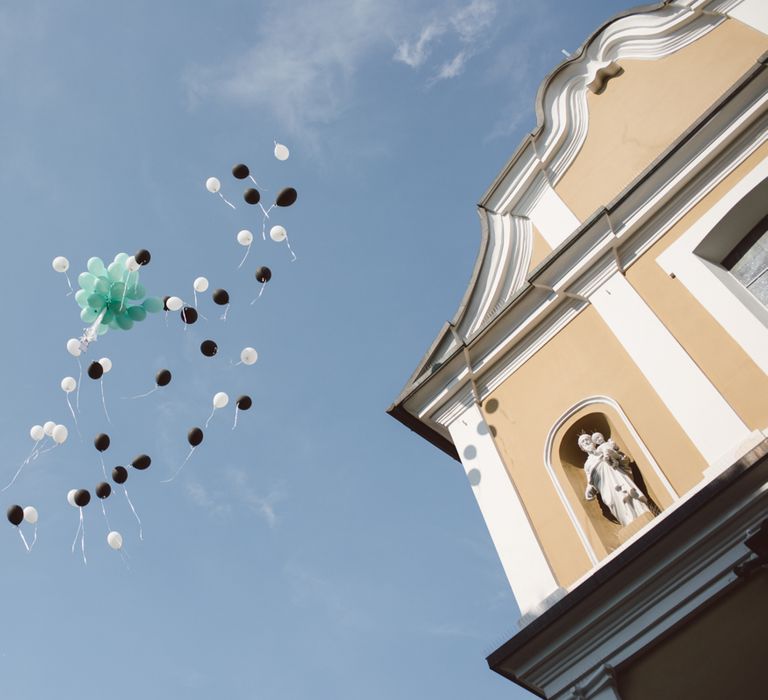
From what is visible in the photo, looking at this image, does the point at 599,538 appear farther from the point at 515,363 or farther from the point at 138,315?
the point at 138,315

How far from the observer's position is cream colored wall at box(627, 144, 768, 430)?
703 cm

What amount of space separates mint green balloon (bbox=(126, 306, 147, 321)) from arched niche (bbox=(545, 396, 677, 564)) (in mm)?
4826

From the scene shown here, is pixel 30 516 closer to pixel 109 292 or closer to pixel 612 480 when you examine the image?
pixel 109 292

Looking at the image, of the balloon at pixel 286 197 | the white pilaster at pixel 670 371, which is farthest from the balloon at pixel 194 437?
the white pilaster at pixel 670 371

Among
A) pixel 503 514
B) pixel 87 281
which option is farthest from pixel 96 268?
pixel 503 514

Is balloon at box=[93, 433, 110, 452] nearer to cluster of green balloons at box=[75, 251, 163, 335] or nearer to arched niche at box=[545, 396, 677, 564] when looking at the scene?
cluster of green balloons at box=[75, 251, 163, 335]

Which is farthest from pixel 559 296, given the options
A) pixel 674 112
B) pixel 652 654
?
pixel 652 654

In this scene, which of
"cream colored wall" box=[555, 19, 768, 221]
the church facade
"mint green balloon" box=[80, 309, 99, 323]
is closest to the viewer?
the church facade

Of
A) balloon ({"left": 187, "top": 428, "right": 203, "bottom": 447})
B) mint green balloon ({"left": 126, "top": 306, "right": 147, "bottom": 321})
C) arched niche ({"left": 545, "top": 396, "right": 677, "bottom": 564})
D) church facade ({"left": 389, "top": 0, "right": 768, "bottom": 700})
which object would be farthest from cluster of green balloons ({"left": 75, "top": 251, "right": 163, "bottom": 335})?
arched niche ({"left": 545, "top": 396, "right": 677, "bottom": 564})

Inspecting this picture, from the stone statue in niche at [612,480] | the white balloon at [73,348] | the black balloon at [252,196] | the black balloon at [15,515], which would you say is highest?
the black balloon at [252,196]

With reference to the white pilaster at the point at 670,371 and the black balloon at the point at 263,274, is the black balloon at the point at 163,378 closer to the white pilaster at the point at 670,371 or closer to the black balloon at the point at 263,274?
the black balloon at the point at 263,274

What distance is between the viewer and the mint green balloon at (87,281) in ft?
28.1

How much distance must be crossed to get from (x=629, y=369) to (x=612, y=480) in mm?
1268

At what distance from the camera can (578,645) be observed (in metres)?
6.67
